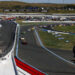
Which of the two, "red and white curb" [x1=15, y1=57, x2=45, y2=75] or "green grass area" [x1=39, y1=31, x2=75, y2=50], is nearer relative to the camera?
"red and white curb" [x1=15, y1=57, x2=45, y2=75]

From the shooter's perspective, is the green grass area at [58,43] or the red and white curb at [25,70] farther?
the green grass area at [58,43]

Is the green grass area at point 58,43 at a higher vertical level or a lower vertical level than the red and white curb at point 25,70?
lower

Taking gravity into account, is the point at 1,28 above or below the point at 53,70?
above

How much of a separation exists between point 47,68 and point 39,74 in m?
10.7

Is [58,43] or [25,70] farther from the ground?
[25,70]

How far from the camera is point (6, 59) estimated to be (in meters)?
4.19

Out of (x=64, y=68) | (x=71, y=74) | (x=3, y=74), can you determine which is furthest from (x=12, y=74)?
(x=64, y=68)

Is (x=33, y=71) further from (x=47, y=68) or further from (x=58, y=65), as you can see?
(x=58, y=65)

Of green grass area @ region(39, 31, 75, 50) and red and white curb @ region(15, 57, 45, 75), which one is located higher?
red and white curb @ region(15, 57, 45, 75)

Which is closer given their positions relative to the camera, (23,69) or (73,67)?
(23,69)

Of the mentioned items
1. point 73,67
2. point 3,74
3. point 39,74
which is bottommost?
point 73,67

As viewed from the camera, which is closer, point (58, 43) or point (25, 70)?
point (25, 70)

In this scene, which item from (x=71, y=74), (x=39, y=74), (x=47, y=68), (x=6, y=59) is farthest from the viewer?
(x=47, y=68)

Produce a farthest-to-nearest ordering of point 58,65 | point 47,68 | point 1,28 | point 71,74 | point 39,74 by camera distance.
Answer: point 58,65 → point 47,68 → point 71,74 → point 1,28 → point 39,74
